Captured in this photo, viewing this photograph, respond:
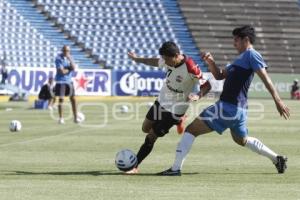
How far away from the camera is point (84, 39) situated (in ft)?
155

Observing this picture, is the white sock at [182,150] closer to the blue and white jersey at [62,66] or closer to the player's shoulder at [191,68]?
the player's shoulder at [191,68]

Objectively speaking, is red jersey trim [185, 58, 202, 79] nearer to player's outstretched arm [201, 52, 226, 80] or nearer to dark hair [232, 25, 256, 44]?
player's outstretched arm [201, 52, 226, 80]

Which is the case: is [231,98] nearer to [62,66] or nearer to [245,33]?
[245,33]

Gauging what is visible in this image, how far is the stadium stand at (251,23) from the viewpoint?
1969 inches

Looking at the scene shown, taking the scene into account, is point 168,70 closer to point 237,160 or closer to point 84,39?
point 237,160

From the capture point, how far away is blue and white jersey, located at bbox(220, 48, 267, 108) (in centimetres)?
1062

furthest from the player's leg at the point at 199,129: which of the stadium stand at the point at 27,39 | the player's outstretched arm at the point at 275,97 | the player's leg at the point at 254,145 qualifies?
the stadium stand at the point at 27,39

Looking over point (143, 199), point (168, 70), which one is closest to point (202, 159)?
point (168, 70)

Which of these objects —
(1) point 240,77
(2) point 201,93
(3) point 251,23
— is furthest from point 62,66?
(3) point 251,23

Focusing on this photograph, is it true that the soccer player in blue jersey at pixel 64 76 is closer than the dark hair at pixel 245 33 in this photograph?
No

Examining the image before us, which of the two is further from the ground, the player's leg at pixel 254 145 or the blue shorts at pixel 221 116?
the blue shorts at pixel 221 116

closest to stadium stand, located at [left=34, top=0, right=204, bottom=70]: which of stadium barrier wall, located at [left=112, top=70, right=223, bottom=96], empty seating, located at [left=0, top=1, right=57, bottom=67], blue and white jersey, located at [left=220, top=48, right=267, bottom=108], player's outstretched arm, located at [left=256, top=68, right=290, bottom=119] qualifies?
empty seating, located at [left=0, top=1, right=57, bottom=67]

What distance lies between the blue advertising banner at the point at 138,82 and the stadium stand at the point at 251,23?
5037 millimetres

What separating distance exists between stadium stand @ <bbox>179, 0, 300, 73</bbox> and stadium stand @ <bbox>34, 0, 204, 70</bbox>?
106cm
